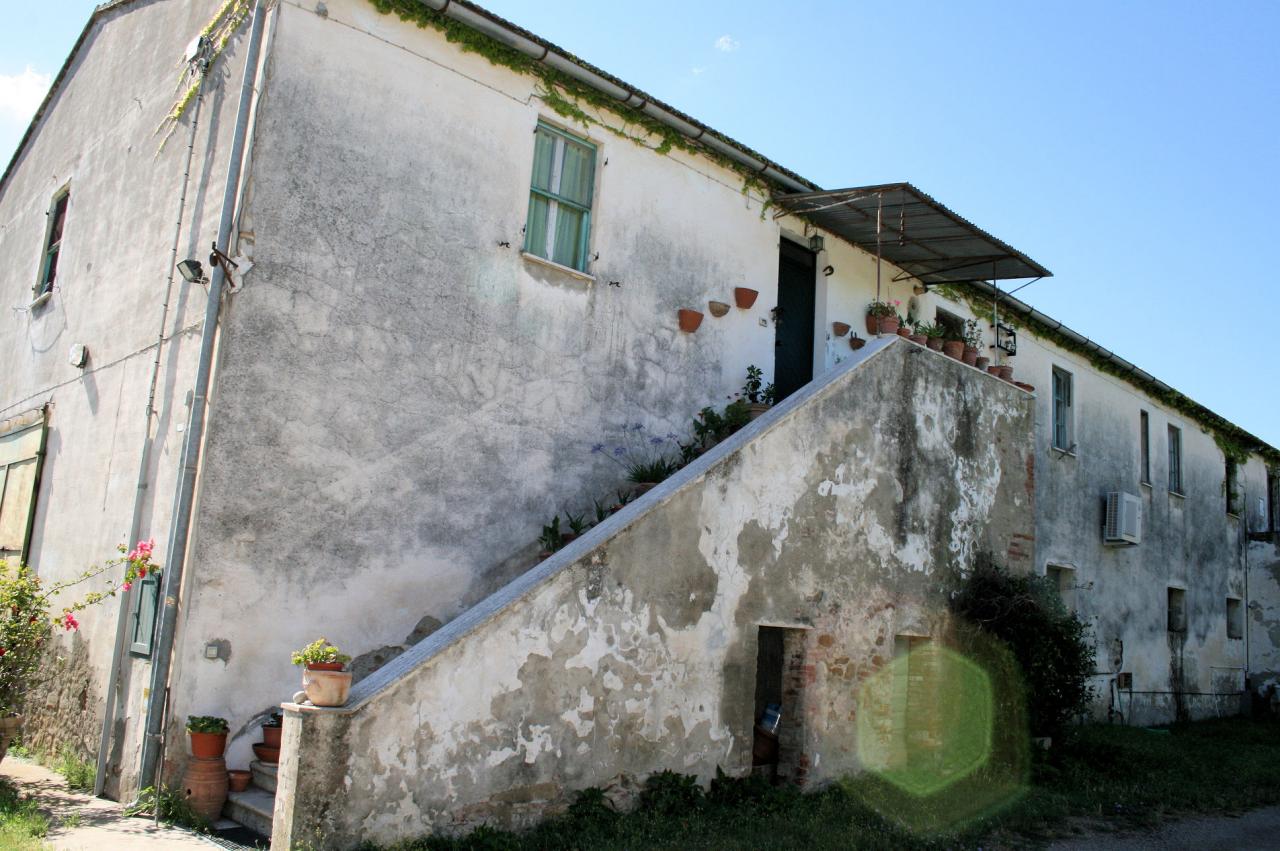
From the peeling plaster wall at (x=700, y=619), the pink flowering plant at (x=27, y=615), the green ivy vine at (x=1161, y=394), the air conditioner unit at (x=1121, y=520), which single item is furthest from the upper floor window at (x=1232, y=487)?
the pink flowering plant at (x=27, y=615)

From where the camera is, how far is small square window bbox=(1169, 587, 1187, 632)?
18656mm

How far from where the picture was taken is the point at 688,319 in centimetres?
1045

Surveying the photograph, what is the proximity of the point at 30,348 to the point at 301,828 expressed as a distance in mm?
8185

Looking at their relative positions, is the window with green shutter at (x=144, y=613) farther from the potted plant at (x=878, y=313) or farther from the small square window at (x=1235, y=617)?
the small square window at (x=1235, y=617)

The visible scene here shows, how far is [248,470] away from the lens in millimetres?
7332

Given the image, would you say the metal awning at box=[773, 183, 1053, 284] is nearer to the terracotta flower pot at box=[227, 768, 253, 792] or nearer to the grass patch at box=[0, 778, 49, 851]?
the terracotta flower pot at box=[227, 768, 253, 792]

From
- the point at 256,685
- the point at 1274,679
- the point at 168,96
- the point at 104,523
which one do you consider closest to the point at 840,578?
the point at 256,685

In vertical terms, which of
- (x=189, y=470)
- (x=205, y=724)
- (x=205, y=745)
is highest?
(x=189, y=470)

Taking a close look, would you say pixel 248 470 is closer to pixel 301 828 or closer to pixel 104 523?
pixel 104 523

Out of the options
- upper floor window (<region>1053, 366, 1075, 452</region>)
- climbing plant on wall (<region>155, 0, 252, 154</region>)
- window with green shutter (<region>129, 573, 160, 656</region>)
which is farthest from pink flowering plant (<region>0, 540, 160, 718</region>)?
upper floor window (<region>1053, 366, 1075, 452</region>)

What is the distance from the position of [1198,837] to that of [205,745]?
777 cm

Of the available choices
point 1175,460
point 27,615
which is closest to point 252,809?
point 27,615

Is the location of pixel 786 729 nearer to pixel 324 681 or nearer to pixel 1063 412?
pixel 324 681

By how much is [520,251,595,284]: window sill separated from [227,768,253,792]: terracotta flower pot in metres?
4.83
